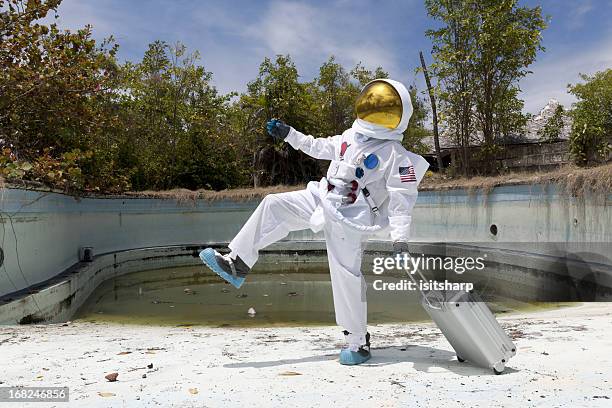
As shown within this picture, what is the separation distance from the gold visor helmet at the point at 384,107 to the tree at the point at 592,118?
10.2 metres

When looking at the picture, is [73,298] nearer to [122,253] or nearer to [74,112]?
[74,112]

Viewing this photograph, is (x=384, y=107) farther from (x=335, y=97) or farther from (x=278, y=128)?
(x=335, y=97)

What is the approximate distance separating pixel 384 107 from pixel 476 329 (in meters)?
1.43

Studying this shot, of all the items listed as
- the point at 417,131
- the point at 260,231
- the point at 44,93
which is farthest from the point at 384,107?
the point at 417,131

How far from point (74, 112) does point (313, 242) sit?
6404mm

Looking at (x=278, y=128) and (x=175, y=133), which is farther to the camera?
(x=175, y=133)

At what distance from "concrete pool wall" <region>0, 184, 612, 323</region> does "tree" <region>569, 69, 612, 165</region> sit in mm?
3586

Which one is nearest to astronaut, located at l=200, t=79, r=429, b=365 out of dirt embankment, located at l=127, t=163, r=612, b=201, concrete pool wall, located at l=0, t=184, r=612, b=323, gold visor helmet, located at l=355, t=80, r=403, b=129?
gold visor helmet, located at l=355, t=80, r=403, b=129

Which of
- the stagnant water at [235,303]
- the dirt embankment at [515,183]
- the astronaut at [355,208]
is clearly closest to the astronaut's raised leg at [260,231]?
the astronaut at [355,208]

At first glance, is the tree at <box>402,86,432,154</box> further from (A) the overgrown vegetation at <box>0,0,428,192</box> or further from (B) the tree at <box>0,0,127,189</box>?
(B) the tree at <box>0,0,127,189</box>

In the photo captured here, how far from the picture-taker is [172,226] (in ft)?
41.2

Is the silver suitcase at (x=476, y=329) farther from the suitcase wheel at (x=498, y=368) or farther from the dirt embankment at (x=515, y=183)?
the dirt embankment at (x=515, y=183)

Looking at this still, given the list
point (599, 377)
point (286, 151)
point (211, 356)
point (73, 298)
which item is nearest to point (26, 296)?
point (73, 298)

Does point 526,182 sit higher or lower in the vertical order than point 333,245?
higher
